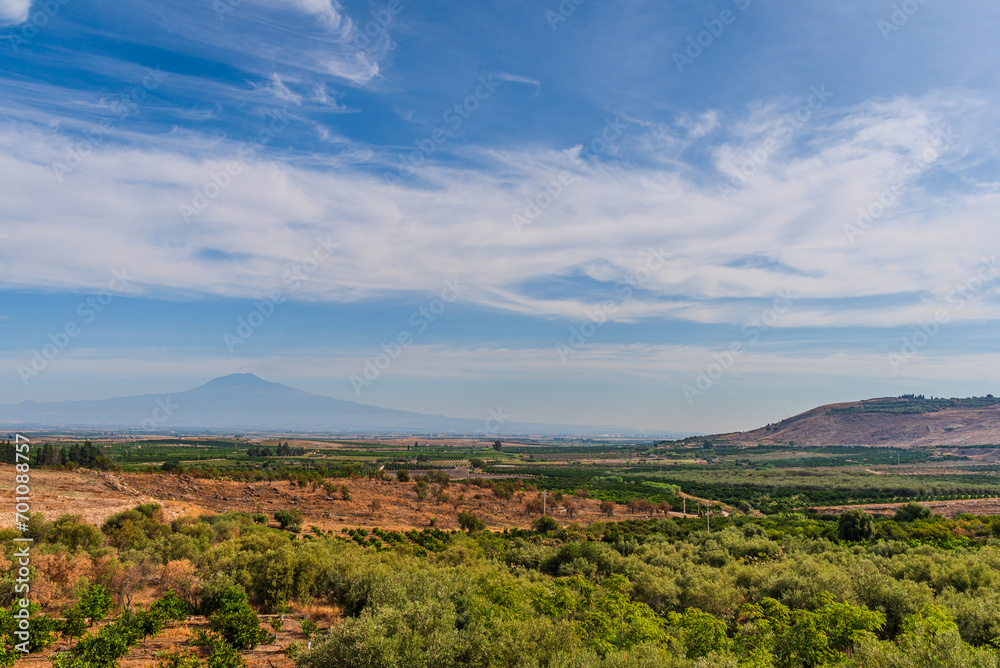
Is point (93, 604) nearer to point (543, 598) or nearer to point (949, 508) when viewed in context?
point (543, 598)

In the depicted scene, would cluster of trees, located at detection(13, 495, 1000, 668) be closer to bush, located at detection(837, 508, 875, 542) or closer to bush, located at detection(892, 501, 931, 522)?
bush, located at detection(837, 508, 875, 542)

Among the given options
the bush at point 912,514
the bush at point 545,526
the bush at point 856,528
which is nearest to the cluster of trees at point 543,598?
the bush at point 856,528

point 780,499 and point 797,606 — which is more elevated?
point 797,606

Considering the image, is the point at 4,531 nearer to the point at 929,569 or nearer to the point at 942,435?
the point at 929,569

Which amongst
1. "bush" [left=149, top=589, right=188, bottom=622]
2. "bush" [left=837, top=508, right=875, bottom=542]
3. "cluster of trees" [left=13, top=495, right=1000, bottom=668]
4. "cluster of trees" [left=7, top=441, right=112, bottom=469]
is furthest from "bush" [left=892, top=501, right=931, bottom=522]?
"cluster of trees" [left=7, top=441, right=112, bottom=469]

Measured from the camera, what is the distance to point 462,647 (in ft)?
48.3

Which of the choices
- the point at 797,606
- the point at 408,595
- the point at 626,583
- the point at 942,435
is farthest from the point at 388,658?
the point at 942,435

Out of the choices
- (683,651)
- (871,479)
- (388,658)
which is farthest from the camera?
(871,479)

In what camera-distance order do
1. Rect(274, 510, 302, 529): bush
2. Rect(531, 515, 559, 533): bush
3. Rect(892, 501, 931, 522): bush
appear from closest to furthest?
Rect(274, 510, 302, 529): bush, Rect(531, 515, 559, 533): bush, Rect(892, 501, 931, 522): bush

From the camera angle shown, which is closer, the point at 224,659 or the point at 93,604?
the point at 224,659

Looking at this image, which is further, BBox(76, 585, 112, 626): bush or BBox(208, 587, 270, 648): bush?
BBox(76, 585, 112, 626): bush

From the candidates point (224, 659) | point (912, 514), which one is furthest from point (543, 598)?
point (912, 514)

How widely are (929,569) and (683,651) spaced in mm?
19307

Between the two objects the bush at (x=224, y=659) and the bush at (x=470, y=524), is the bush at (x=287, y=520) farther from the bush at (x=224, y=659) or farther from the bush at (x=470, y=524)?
the bush at (x=224, y=659)
